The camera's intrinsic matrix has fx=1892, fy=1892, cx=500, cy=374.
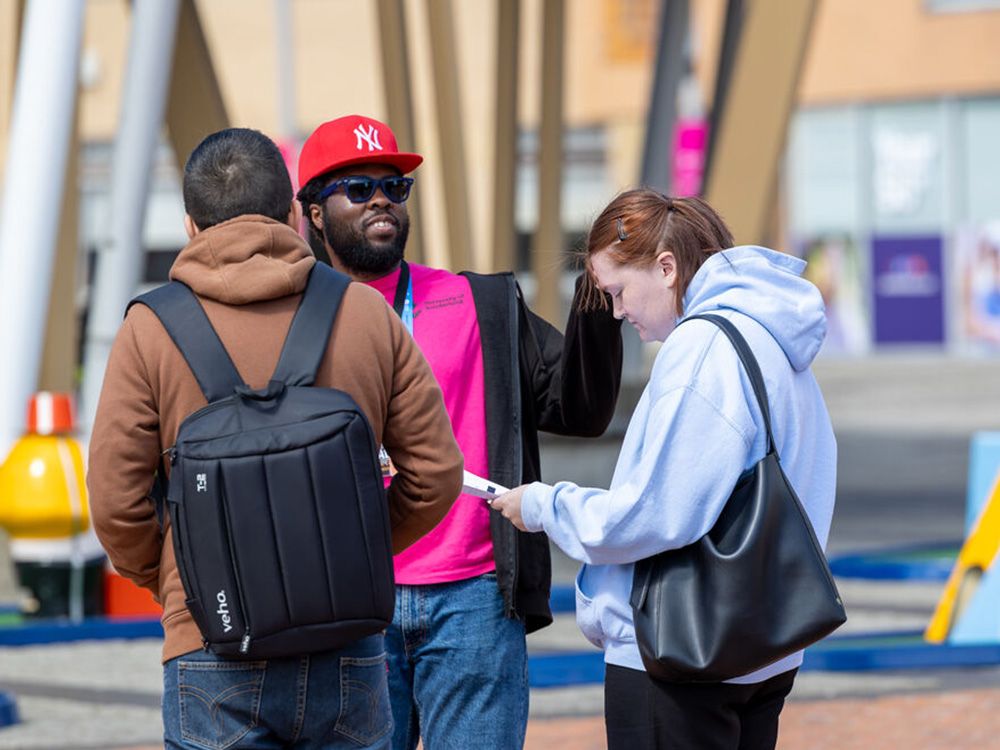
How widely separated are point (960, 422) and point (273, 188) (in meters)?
21.8

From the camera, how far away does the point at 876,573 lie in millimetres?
10938

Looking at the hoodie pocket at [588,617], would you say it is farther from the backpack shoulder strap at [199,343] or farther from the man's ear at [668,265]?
the backpack shoulder strap at [199,343]

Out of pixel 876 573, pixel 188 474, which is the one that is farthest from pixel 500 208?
pixel 188 474

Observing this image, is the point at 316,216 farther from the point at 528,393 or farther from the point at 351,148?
the point at 528,393

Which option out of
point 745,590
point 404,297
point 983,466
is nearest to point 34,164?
point 983,466

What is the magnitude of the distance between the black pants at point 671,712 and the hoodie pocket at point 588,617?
0.06 metres

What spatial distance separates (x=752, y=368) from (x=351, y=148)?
110 centimetres

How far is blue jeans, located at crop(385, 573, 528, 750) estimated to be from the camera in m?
3.83

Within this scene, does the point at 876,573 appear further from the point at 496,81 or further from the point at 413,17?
the point at 413,17

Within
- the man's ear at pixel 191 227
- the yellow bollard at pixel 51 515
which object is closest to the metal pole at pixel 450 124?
the yellow bollard at pixel 51 515

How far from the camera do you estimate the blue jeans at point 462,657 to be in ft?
12.6

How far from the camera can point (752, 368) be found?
10.4 ft

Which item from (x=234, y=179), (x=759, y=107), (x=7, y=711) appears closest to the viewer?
(x=234, y=179)

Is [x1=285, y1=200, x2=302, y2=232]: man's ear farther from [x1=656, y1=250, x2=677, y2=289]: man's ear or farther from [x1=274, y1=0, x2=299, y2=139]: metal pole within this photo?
[x1=274, y1=0, x2=299, y2=139]: metal pole
